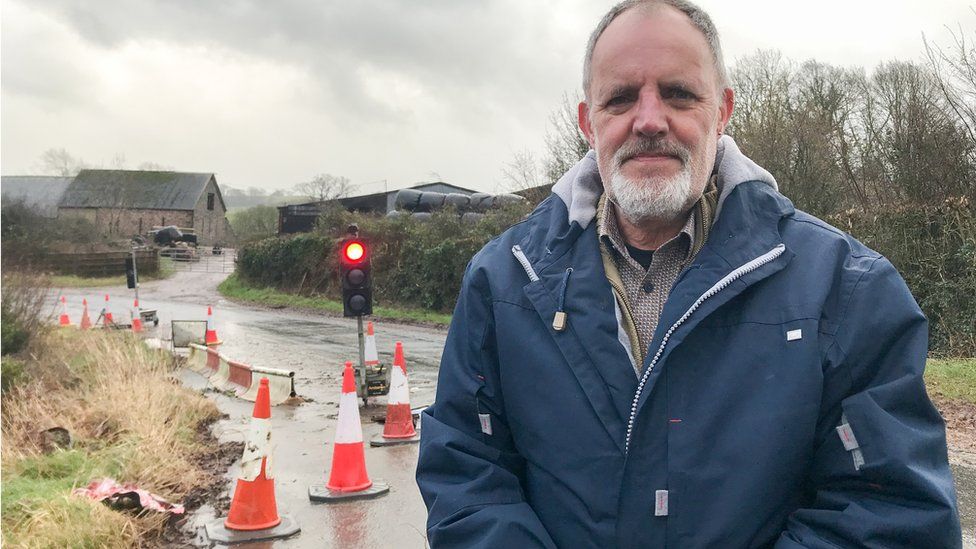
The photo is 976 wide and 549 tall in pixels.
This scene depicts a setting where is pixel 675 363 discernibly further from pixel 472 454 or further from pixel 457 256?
pixel 457 256

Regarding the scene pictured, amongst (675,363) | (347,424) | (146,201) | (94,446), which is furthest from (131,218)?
(675,363)

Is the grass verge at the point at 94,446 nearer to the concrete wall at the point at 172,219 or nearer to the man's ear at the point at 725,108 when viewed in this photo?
the man's ear at the point at 725,108

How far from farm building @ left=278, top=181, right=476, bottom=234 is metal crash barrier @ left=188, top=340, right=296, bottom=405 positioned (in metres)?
26.0

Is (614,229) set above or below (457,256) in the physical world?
below

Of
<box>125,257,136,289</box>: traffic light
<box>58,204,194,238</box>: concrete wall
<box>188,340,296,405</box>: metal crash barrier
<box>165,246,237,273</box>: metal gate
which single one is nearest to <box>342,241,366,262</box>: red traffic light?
<box>188,340,296,405</box>: metal crash barrier

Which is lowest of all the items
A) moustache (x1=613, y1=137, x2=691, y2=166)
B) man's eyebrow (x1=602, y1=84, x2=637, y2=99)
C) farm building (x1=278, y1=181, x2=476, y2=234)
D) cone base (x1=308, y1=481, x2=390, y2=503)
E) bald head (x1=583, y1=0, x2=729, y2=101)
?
cone base (x1=308, y1=481, x2=390, y2=503)

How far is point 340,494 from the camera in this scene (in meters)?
5.96

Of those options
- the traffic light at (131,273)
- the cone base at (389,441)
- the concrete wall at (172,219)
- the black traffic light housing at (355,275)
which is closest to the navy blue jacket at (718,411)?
the cone base at (389,441)

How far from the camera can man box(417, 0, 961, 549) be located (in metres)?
1.65

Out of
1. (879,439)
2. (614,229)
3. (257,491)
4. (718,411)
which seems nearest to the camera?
(879,439)

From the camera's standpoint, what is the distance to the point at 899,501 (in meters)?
1.61

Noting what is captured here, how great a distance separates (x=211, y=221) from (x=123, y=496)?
7563 centimetres

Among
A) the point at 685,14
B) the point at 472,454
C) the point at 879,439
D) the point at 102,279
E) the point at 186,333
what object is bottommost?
the point at 186,333

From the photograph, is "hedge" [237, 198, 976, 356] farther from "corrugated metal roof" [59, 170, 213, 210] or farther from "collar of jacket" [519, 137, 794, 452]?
"corrugated metal roof" [59, 170, 213, 210]
